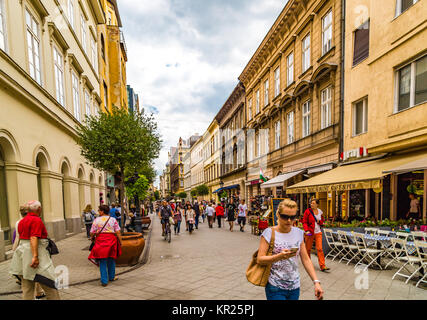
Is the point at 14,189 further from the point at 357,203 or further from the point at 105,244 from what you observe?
the point at 357,203

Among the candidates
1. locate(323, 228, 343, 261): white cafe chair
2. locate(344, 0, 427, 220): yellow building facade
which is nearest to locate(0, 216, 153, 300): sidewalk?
locate(323, 228, 343, 261): white cafe chair

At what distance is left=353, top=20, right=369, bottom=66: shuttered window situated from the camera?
10875 millimetres

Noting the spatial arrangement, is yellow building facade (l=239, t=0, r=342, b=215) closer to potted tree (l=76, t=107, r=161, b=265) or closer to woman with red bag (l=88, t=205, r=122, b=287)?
potted tree (l=76, t=107, r=161, b=265)

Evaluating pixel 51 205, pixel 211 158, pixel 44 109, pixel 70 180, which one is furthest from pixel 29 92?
pixel 211 158

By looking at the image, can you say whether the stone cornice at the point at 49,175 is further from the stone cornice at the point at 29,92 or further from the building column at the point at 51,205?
the stone cornice at the point at 29,92

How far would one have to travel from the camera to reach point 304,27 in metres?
15.2

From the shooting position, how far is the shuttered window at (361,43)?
428 inches

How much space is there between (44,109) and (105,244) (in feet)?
23.7

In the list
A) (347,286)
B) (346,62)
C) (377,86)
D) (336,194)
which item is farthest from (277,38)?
(347,286)

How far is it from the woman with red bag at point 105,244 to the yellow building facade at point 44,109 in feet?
12.2

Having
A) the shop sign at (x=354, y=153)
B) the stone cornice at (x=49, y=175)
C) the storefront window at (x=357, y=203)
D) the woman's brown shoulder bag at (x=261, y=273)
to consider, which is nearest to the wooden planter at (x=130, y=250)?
the woman's brown shoulder bag at (x=261, y=273)

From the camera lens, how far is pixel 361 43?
11.1 metres
